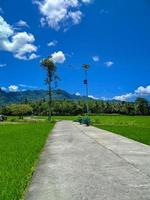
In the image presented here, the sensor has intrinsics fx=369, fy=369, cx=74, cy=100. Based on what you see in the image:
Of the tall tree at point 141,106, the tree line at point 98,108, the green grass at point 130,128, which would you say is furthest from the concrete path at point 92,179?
the tall tree at point 141,106

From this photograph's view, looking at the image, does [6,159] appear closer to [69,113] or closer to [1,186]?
[1,186]

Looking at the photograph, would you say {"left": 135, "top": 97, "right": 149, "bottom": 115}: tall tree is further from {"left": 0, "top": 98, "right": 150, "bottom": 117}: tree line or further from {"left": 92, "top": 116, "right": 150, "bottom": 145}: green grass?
{"left": 92, "top": 116, "right": 150, "bottom": 145}: green grass

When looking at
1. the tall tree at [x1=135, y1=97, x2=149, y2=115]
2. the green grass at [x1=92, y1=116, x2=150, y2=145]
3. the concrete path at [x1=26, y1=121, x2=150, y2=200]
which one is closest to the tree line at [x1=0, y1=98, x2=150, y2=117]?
the tall tree at [x1=135, y1=97, x2=149, y2=115]

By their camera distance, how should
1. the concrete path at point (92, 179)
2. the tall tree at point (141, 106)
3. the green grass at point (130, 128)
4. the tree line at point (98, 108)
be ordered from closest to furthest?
the concrete path at point (92, 179) → the green grass at point (130, 128) → the tall tree at point (141, 106) → the tree line at point (98, 108)

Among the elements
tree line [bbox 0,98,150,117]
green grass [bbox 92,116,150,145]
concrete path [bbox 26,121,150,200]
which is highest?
tree line [bbox 0,98,150,117]

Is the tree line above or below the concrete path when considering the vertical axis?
above

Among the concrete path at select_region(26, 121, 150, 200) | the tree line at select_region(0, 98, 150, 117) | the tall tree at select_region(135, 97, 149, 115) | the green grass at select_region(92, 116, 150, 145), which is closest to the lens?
the concrete path at select_region(26, 121, 150, 200)

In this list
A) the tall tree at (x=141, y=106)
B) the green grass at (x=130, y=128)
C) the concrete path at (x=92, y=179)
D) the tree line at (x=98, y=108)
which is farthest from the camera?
the tree line at (x=98, y=108)

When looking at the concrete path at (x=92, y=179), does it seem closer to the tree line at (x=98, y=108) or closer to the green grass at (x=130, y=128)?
the green grass at (x=130, y=128)

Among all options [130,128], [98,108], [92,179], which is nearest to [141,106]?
[98,108]

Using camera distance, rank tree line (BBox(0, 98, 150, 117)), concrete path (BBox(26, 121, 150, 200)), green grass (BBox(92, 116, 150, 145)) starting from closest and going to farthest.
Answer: concrete path (BBox(26, 121, 150, 200)), green grass (BBox(92, 116, 150, 145)), tree line (BBox(0, 98, 150, 117))

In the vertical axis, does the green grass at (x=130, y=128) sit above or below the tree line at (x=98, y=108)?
below

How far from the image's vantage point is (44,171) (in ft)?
36.8

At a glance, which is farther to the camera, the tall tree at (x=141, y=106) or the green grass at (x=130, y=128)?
the tall tree at (x=141, y=106)
